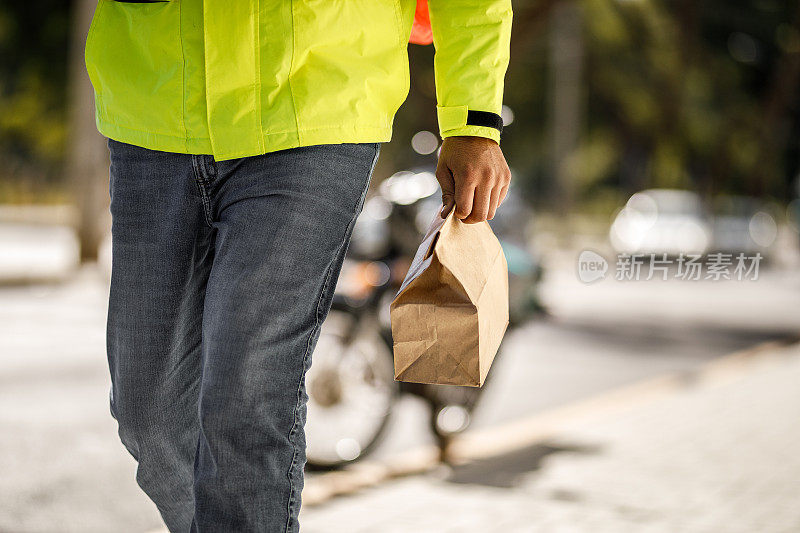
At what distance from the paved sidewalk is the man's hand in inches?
82.1

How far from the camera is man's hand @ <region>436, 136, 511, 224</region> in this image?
2105 mm

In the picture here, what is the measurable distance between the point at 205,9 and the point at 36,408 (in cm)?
457

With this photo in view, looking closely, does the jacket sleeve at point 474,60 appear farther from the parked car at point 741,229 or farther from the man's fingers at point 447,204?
the parked car at point 741,229

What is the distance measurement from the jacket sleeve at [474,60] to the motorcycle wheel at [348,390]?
10.0 ft

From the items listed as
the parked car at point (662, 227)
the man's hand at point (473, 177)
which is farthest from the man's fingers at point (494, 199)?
the parked car at point (662, 227)

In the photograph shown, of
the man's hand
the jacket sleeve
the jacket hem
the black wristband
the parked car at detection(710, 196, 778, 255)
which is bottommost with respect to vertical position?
the parked car at detection(710, 196, 778, 255)

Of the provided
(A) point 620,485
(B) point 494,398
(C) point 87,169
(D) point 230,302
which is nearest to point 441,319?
(D) point 230,302

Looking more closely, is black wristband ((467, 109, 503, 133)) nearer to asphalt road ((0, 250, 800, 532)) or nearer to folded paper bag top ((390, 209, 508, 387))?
folded paper bag top ((390, 209, 508, 387))

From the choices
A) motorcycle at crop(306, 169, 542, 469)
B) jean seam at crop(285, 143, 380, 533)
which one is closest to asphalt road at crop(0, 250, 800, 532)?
motorcycle at crop(306, 169, 542, 469)

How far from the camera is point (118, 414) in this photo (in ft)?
7.18

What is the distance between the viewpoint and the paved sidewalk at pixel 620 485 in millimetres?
4094

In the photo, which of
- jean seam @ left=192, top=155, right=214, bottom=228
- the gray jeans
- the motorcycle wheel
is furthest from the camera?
the motorcycle wheel

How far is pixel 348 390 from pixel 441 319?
3.23 metres

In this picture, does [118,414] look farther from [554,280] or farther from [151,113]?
[554,280]
